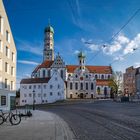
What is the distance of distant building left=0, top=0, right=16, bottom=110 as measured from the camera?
37.0 m

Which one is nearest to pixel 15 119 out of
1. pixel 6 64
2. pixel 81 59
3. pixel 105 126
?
pixel 105 126

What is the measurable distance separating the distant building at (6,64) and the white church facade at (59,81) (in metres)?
42.2

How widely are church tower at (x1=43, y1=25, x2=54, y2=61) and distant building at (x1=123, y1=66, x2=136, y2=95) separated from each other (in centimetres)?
3896

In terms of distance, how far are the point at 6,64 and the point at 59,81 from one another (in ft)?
186

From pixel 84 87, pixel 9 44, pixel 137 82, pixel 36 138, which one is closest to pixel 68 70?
pixel 84 87

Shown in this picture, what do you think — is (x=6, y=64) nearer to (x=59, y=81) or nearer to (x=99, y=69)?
(x=59, y=81)

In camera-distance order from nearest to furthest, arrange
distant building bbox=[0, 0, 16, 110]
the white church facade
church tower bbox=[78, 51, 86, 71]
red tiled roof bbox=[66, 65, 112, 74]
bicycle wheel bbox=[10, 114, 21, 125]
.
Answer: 1. bicycle wheel bbox=[10, 114, 21, 125]
2. distant building bbox=[0, 0, 16, 110]
3. the white church facade
4. church tower bbox=[78, 51, 86, 71]
5. red tiled roof bbox=[66, 65, 112, 74]

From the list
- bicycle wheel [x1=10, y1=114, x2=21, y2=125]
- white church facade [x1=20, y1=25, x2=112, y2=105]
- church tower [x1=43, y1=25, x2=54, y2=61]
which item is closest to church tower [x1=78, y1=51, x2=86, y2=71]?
white church facade [x1=20, y1=25, x2=112, y2=105]

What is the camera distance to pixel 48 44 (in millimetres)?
136250

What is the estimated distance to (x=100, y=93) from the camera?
112875 millimetres

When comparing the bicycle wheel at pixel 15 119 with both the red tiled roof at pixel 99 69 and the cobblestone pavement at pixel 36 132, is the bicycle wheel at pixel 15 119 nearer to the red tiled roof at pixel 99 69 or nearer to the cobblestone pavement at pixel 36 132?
the cobblestone pavement at pixel 36 132

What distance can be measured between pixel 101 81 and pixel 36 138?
107792mm

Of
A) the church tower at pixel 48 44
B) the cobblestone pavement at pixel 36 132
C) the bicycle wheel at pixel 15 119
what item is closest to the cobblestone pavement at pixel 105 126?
the cobblestone pavement at pixel 36 132

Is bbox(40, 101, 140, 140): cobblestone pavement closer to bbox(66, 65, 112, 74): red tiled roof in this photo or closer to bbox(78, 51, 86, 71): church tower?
bbox(78, 51, 86, 71): church tower
